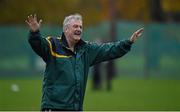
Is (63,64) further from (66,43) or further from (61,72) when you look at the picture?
(66,43)

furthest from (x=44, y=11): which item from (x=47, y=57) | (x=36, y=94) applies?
(x=47, y=57)

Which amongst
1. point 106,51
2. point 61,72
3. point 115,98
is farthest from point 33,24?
point 115,98

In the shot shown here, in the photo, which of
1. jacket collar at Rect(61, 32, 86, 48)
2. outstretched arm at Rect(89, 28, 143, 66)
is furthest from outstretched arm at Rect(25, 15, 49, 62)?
outstretched arm at Rect(89, 28, 143, 66)

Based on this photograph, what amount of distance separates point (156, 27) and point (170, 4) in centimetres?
195

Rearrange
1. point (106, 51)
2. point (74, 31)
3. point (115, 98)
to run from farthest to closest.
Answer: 1. point (115, 98)
2. point (106, 51)
3. point (74, 31)

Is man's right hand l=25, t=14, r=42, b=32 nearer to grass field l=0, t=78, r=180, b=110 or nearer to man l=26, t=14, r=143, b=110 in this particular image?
man l=26, t=14, r=143, b=110

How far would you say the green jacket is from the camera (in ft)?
27.1

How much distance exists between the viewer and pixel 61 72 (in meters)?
8.27

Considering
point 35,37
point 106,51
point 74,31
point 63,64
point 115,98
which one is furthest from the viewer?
point 115,98

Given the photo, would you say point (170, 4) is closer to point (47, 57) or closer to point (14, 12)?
point (14, 12)

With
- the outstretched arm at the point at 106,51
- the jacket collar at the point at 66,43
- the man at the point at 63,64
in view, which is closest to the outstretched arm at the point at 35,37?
the man at the point at 63,64

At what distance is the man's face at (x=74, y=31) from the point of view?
839 cm

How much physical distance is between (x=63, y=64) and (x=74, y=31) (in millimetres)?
384

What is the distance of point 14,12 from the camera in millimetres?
36219
